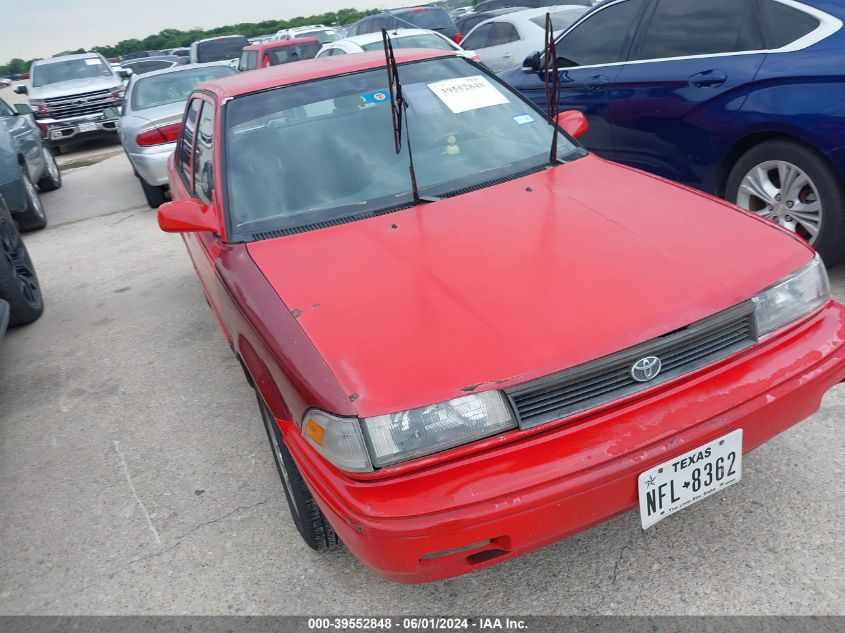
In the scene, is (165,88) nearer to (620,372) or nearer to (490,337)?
(490,337)

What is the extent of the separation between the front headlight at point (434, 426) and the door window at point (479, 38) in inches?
388

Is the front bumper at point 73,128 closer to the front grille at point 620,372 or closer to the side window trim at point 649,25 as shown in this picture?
the side window trim at point 649,25

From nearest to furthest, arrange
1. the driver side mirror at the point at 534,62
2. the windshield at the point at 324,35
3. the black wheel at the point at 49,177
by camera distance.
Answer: the driver side mirror at the point at 534,62 → the black wheel at the point at 49,177 → the windshield at the point at 324,35

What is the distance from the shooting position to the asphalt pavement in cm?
210

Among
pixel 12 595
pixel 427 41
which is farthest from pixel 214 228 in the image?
pixel 427 41

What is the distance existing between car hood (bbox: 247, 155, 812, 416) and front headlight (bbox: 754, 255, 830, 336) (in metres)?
0.03

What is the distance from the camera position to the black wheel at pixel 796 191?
347 centimetres

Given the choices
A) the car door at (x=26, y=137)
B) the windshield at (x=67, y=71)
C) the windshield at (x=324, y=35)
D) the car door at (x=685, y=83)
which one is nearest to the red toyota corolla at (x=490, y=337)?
the car door at (x=685, y=83)

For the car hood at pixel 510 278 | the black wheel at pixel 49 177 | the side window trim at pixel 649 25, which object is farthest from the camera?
the black wheel at pixel 49 177

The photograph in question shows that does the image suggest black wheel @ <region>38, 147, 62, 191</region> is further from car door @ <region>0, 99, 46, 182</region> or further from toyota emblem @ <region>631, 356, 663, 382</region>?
toyota emblem @ <region>631, 356, 663, 382</region>

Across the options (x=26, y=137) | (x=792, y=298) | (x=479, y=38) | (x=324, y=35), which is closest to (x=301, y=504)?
(x=792, y=298)

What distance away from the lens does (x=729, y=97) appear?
3848 millimetres

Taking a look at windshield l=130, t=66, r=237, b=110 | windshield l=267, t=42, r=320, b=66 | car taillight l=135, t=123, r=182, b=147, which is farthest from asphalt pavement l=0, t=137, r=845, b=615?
windshield l=267, t=42, r=320, b=66

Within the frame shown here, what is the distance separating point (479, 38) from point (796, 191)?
8.05m
